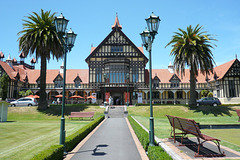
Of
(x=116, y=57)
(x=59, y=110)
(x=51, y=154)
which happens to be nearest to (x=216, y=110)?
(x=116, y=57)

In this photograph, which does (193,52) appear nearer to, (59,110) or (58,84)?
(59,110)

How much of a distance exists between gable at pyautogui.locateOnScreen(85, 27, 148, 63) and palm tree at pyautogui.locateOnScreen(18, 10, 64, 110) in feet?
47.6

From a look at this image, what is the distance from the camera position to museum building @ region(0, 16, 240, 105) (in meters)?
40.1

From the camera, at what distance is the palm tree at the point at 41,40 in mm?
28578

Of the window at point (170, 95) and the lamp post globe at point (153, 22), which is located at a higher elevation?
the lamp post globe at point (153, 22)

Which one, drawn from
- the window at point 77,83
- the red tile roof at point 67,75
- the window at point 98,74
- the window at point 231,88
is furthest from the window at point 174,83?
the window at point 77,83

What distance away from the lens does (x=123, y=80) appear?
41844 millimetres

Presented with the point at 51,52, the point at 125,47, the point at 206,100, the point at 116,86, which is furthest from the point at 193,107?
the point at 51,52

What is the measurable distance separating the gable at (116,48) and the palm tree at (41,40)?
47.6 ft

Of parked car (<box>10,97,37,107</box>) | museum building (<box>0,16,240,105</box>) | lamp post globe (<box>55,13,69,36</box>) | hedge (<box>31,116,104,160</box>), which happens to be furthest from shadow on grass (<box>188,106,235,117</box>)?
parked car (<box>10,97,37,107</box>)

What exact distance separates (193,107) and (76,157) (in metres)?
26.7

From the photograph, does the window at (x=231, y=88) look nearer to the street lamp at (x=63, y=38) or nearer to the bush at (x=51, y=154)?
the street lamp at (x=63, y=38)

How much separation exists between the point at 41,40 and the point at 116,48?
19.3 m

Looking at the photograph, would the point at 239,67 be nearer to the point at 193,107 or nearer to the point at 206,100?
the point at 206,100
